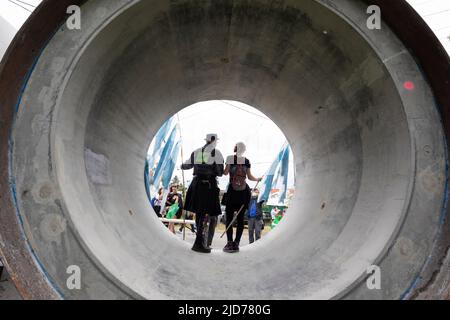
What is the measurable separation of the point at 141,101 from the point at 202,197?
1389 mm

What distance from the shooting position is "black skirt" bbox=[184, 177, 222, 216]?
400 cm

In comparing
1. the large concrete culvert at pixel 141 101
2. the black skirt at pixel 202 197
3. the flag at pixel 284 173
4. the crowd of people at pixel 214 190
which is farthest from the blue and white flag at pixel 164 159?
the large concrete culvert at pixel 141 101

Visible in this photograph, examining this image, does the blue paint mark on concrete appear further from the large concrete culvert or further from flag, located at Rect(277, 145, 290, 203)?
flag, located at Rect(277, 145, 290, 203)

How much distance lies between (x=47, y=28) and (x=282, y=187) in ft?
33.3

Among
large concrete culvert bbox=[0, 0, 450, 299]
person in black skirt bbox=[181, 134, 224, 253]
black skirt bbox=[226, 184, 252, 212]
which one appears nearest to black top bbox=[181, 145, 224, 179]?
person in black skirt bbox=[181, 134, 224, 253]

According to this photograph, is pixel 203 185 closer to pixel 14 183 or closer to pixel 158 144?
pixel 14 183

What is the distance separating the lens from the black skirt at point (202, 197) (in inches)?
158

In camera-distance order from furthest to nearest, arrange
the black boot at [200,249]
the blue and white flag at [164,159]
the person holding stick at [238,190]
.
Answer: the blue and white flag at [164,159], the person holding stick at [238,190], the black boot at [200,249]

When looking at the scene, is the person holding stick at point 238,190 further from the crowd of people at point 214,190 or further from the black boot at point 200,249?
the black boot at point 200,249

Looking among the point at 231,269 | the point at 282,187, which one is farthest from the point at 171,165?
the point at 231,269

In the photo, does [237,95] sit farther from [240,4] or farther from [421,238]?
[421,238]

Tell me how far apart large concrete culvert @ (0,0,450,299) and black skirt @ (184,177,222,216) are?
92cm

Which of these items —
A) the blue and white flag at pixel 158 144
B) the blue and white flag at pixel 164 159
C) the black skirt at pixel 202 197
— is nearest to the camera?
the black skirt at pixel 202 197

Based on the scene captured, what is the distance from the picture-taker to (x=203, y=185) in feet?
13.3
